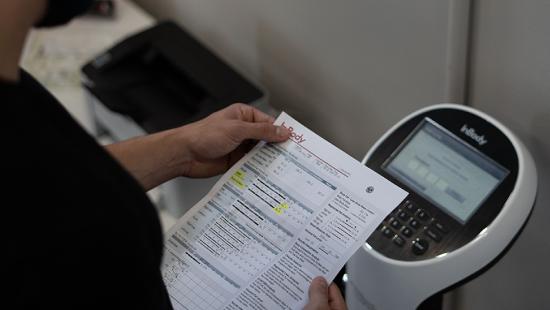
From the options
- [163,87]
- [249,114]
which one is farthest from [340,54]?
[163,87]

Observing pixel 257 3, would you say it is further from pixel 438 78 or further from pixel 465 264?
pixel 465 264

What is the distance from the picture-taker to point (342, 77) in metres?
1.14

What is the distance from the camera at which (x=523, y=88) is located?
797 millimetres

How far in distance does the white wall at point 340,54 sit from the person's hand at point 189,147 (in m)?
0.32

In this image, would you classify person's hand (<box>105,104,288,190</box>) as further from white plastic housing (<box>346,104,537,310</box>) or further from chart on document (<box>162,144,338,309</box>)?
white plastic housing (<box>346,104,537,310</box>)

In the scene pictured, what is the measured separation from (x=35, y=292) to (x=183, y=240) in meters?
0.39

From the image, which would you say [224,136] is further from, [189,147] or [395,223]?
[395,223]

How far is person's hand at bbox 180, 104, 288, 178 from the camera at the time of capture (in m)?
0.80

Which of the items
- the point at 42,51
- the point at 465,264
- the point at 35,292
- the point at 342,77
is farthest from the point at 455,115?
the point at 42,51

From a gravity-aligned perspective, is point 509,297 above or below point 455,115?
below

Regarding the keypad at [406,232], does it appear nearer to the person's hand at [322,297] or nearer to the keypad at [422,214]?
the keypad at [422,214]

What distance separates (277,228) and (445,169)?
0.29 m

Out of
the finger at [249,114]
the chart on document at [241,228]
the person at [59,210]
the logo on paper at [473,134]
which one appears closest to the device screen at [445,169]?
the logo on paper at [473,134]

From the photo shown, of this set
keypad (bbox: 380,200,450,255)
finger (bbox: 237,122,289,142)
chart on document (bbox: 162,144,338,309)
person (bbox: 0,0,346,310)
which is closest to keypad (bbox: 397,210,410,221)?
keypad (bbox: 380,200,450,255)
